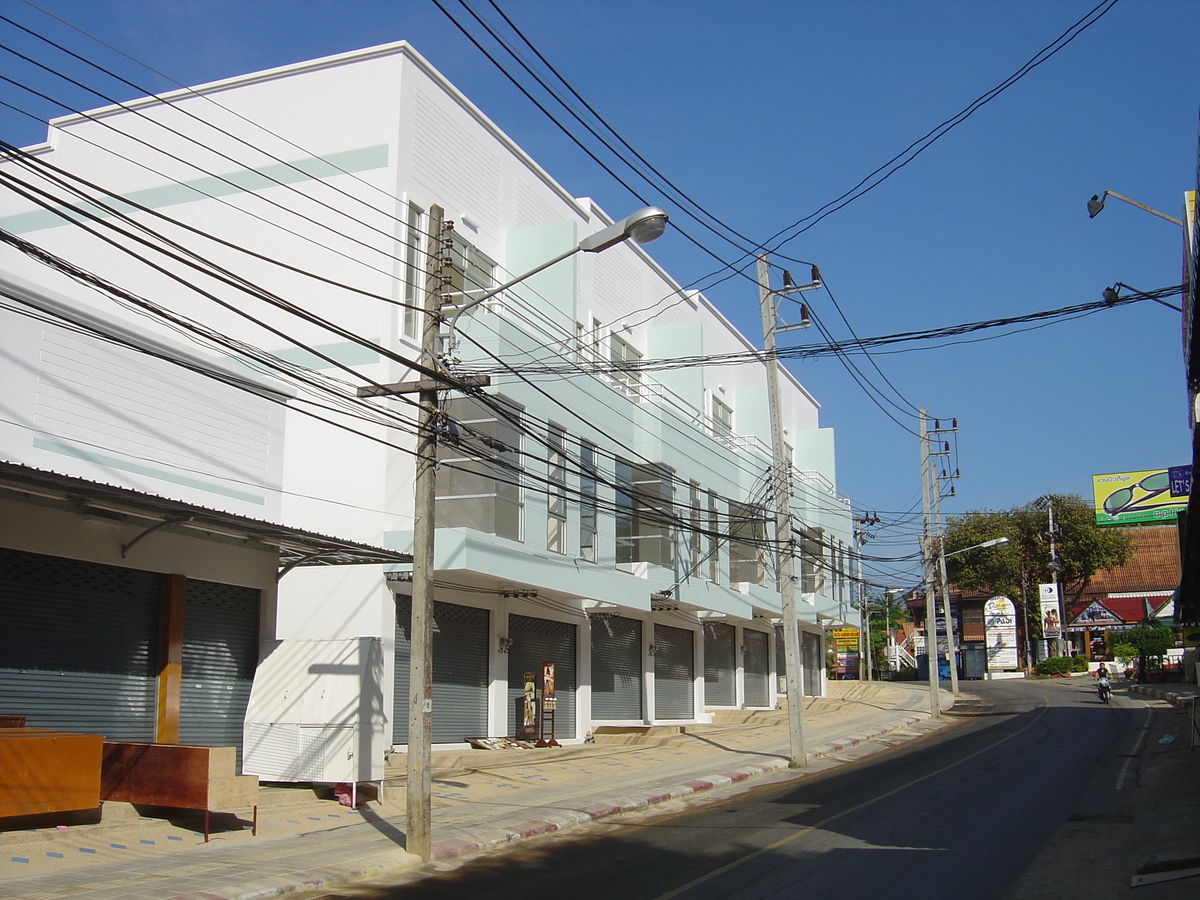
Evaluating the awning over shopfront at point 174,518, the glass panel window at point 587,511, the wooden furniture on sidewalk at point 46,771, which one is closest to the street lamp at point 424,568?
the awning over shopfront at point 174,518

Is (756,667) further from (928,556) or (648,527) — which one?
(648,527)

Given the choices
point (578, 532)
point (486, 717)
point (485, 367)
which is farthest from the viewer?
point (578, 532)

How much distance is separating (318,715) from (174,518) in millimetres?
3630

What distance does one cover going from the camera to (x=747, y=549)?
3866 centimetres

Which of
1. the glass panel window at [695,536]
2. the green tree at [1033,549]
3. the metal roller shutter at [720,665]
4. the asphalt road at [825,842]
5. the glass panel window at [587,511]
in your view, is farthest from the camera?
the green tree at [1033,549]

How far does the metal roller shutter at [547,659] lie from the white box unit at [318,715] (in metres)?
8.33

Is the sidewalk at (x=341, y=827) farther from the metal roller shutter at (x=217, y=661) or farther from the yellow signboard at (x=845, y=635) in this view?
the yellow signboard at (x=845, y=635)

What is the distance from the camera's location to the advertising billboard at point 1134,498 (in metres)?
69.9

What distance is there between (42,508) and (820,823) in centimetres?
1092

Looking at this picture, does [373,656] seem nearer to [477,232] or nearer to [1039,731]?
[477,232]

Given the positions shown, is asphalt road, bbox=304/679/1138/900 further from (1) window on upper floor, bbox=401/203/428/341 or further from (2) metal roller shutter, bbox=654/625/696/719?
(2) metal roller shutter, bbox=654/625/696/719

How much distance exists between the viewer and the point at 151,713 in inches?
613

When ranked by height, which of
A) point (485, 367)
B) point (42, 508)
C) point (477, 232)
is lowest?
point (42, 508)

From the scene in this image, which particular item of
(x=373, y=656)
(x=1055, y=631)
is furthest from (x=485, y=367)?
(x=1055, y=631)
